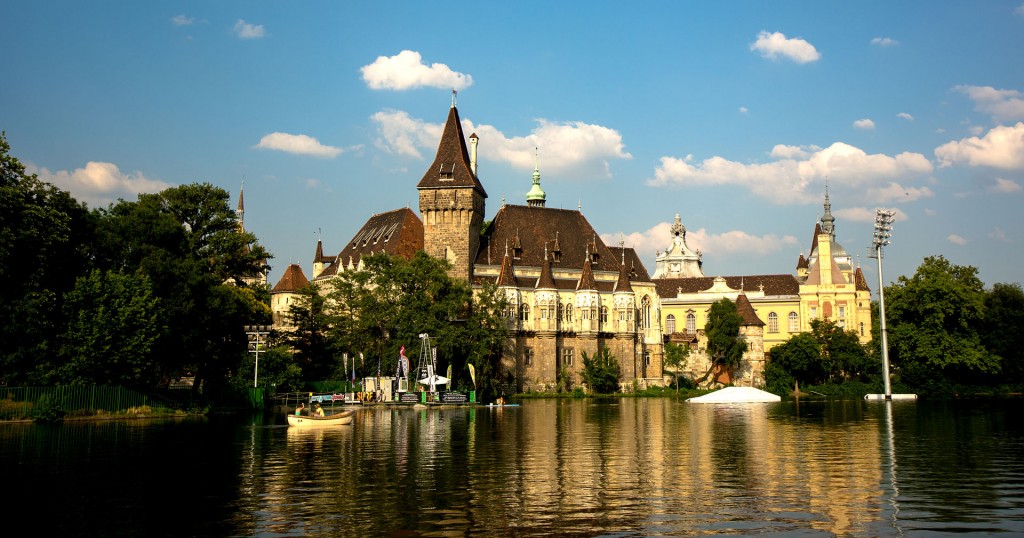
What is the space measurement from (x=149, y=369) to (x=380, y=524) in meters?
38.9

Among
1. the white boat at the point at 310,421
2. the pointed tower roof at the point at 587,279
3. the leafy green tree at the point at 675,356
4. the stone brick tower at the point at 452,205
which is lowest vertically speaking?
the white boat at the point at 310,421

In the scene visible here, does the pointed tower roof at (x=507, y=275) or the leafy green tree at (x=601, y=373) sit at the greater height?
the pointed tower roof at (x=507, y=275)

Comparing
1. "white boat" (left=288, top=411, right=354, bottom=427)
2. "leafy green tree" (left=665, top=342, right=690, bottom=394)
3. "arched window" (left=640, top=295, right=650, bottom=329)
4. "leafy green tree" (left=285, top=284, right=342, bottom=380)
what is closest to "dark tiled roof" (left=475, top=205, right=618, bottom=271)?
"arched window" (left=640, top=295, right=650, bottom=329)

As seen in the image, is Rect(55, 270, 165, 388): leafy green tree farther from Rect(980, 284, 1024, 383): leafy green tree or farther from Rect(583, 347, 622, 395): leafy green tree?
Rect(980, 284, 1024, 383): leafy green tree

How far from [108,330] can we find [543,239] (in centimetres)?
5738

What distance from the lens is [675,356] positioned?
96.6 meters

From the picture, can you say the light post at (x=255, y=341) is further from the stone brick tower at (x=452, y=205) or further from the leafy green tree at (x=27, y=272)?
the stone brick tower at (x=452, y=205)

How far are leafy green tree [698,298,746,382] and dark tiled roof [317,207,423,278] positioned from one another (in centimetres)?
3408

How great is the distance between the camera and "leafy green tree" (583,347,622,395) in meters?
87.8

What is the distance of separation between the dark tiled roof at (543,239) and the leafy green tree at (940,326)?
31.2 meters

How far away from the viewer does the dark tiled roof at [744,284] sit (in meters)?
116

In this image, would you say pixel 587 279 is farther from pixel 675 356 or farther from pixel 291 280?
pixel 291 280

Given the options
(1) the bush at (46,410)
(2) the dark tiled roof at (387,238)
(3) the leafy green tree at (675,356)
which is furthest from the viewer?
A: (3) the leafy green tree at (675,356)

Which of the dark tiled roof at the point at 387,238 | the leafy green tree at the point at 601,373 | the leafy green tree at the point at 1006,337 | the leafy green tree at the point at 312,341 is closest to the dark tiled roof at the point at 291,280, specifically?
the dark tiled roof at the point at 387,238
